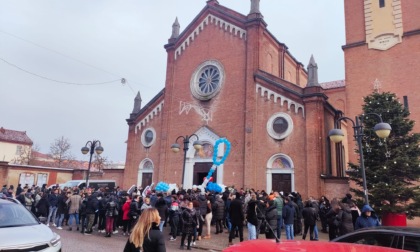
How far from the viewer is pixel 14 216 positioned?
695 cm

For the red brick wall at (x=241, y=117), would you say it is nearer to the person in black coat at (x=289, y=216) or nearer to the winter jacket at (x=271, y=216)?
the person in black coat at (x=289, y=216)

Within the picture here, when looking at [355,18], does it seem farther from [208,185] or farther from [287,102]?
[208,185]

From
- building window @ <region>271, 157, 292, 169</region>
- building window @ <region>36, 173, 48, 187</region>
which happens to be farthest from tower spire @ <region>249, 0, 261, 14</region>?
building window @ <region>36, 173, 48, 187</region>

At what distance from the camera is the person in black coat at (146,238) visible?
430 cm

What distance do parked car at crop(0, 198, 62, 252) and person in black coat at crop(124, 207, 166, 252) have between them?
8.22 ft

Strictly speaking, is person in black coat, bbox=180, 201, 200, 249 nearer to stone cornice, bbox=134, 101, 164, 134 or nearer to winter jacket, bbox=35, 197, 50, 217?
winter jacket, bbox=35, 197, 50, 217

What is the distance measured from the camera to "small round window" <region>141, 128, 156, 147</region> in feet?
89.8

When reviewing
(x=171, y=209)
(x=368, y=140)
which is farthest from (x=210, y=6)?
(x=171, y=209)

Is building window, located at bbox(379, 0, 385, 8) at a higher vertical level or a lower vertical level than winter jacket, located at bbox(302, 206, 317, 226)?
higher

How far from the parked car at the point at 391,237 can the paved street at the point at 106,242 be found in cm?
690

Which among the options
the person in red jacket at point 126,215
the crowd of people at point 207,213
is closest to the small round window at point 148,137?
the crowd of people at point 207,213

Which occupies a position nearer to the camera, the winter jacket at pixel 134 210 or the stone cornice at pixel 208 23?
the winter jacket at pixel 134 210

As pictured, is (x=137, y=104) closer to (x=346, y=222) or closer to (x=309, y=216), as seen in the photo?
(x=309, y=216)

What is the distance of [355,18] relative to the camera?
847 inches
